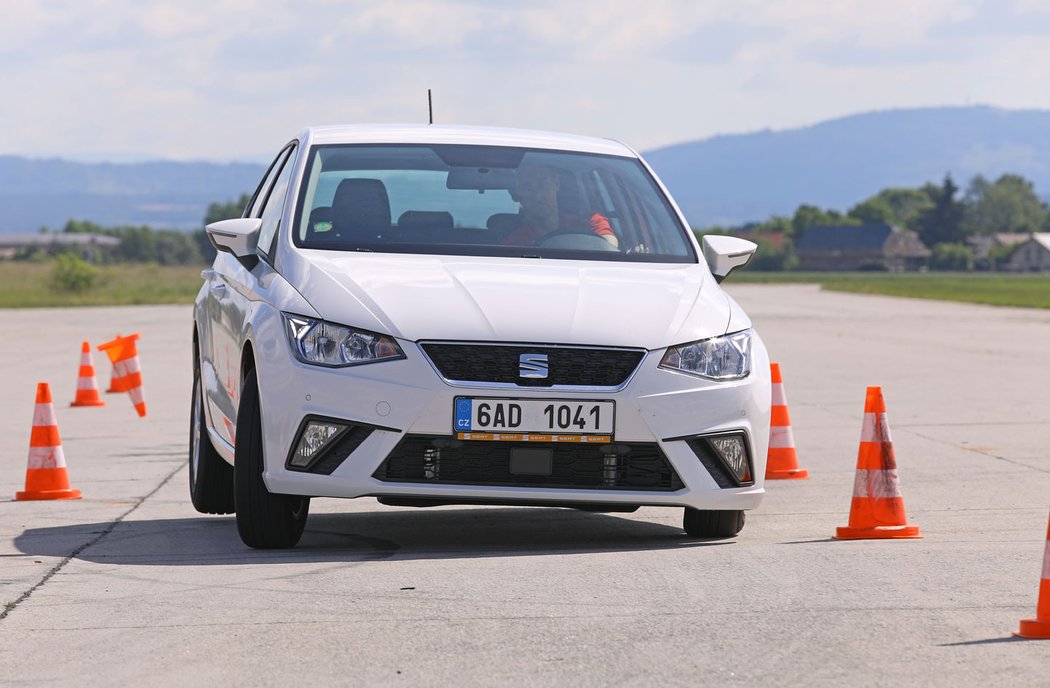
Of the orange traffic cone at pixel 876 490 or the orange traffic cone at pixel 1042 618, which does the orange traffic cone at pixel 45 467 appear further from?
the orange traffic cone at pixel 1042 618

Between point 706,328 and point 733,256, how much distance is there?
930mm

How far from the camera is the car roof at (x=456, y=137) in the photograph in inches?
300

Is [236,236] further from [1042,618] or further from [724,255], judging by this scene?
[1042,618]

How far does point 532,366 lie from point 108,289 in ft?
221

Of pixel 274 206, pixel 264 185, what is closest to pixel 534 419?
pixel 274 206

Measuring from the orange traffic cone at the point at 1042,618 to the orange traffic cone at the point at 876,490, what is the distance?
6.96 feet

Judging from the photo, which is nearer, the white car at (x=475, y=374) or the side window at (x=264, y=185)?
the white car at (x=475, y=374)

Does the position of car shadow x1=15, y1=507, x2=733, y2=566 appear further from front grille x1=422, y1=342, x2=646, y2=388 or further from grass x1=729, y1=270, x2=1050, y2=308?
grass x1=729, y1=270, x2=1050, y2=308

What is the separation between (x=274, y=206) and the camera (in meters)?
7.54

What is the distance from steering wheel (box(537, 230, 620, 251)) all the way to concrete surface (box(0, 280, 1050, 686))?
1.26 metres

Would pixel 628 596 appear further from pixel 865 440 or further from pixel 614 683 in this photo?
pixel 865 440

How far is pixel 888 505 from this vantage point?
7.04 meters

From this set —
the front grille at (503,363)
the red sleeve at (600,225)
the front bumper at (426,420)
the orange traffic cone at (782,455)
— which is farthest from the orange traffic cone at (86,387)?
the front grille at (503,363)

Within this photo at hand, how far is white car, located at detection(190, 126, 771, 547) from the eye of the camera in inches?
240
